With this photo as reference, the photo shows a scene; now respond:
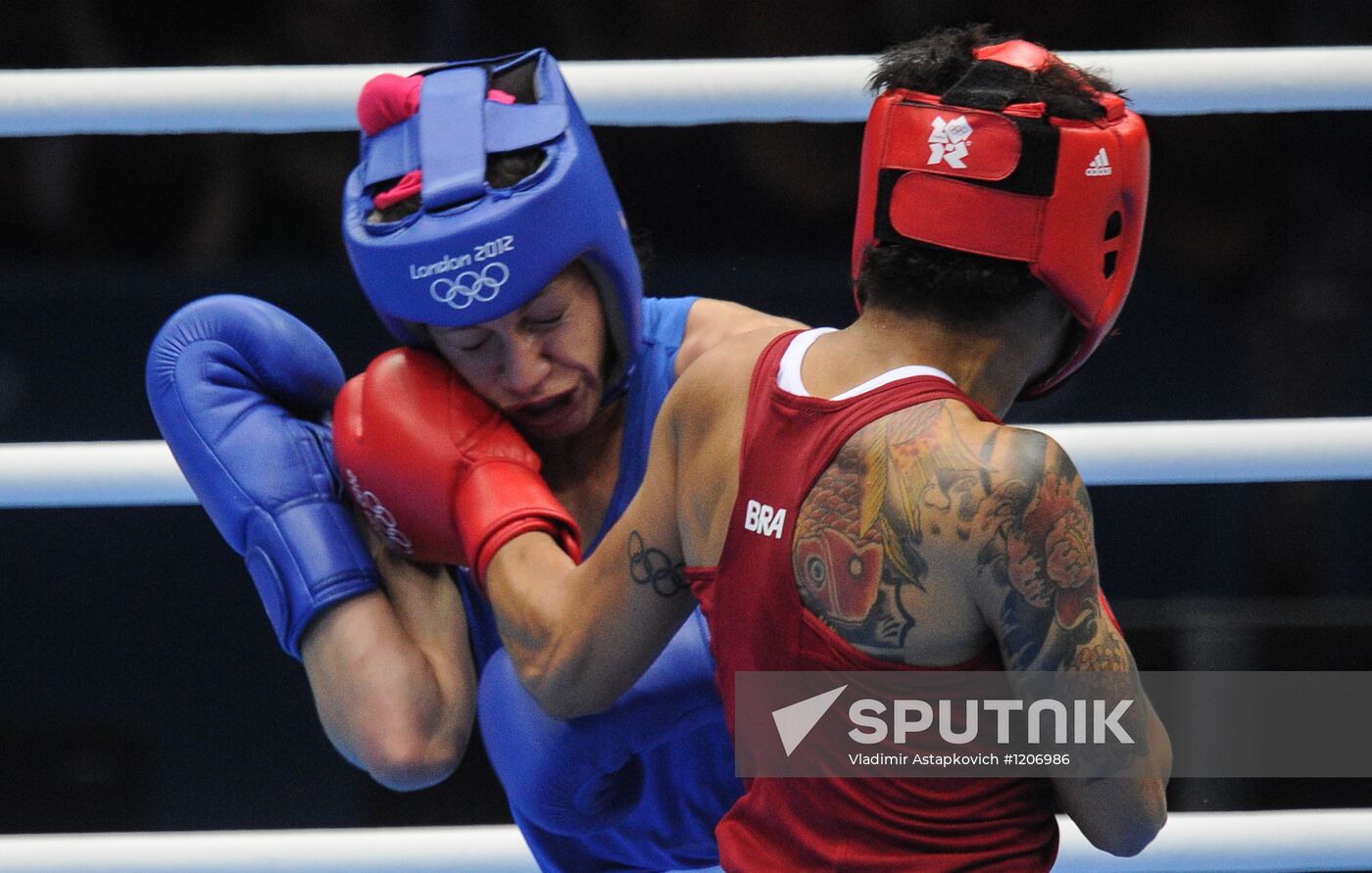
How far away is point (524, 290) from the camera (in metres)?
1.28

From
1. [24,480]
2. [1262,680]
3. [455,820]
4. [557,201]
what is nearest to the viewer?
[557,201]

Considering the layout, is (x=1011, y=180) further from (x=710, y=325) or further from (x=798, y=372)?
(x=710, y=325)

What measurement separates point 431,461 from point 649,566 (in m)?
0.26

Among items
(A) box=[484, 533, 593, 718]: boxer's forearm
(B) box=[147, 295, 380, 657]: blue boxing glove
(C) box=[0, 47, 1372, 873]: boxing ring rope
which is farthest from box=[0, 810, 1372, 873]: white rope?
(A) box=[484, 533, 593, 718]: boxer's forearm

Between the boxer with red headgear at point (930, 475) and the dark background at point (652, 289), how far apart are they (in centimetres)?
120

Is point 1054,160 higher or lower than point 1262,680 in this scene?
higher

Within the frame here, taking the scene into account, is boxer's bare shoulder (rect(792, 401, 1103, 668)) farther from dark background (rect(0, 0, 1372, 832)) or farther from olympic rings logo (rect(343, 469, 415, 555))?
dark background (rect(0, 0, 1372, 832))

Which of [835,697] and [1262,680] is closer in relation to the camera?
[835,697]

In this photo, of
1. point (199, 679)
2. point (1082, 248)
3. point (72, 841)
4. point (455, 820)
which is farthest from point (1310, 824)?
point (199, 679)

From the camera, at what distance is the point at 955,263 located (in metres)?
1.05

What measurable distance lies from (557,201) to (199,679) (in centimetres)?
155

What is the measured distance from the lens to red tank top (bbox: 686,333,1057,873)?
104cm

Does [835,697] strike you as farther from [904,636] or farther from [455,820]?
[455,820]

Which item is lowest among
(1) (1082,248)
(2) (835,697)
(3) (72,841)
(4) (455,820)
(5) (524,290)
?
(4) (455,820)
